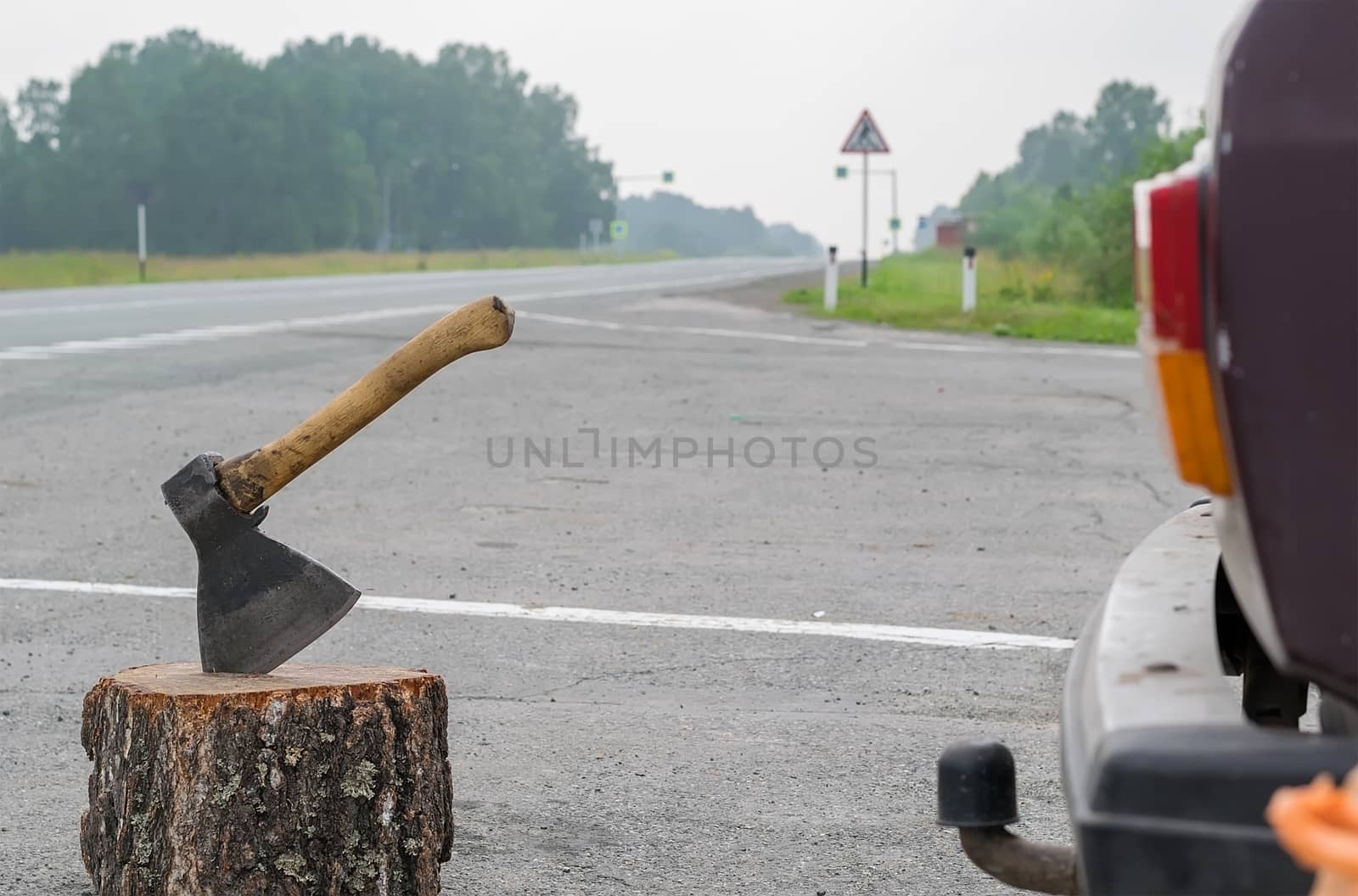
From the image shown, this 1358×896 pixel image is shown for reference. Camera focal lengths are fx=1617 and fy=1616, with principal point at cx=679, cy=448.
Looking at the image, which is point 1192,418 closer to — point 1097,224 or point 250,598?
point 250,598

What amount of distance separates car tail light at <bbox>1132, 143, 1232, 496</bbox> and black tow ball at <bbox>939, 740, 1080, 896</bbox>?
0.55 meters

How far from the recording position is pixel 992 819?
6.36 ft

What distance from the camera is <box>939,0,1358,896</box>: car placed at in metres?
1.41

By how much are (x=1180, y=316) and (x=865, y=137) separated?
79.8 ft

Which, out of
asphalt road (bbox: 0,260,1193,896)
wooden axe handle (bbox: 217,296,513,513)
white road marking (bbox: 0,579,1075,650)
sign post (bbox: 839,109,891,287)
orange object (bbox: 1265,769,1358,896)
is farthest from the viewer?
sign post (bbox: 839,109,891,287)

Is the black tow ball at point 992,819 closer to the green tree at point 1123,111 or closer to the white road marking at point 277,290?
the white road marking at point 277,290

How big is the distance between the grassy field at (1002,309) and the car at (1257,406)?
16.3 meters

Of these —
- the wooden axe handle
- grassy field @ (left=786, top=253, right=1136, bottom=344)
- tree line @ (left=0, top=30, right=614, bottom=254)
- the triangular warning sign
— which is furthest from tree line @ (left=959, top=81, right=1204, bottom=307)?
tree line @ (left=0, top=30, right=614, bottom=254)

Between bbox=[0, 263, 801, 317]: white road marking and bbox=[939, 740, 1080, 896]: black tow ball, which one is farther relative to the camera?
bbox=[0, 263, 801, 317]: white road marking

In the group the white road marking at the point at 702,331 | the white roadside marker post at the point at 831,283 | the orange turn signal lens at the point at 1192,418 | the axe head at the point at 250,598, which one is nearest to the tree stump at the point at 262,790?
the axe head at the point at 250,598

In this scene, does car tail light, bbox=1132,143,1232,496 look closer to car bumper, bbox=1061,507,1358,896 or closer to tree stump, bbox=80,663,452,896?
car bumper, bbox=1061,507,1358,896

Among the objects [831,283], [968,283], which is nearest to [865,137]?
[831,283]

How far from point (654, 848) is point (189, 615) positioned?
262 centimetres

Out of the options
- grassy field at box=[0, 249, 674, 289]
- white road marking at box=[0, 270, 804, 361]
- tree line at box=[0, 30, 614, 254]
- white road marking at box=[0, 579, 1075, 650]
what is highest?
tree line at box=[0, 30, 614, 254]
